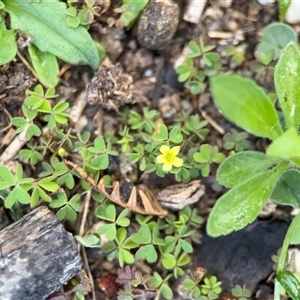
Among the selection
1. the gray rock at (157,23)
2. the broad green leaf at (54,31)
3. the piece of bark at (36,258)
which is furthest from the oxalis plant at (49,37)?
the piece of bark at (36,258)

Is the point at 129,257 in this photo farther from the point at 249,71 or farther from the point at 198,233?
the point at 249,71

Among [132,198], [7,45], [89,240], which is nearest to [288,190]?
[132,198]

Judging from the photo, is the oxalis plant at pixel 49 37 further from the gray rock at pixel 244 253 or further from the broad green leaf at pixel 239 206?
the gray rock at pixel 244 253

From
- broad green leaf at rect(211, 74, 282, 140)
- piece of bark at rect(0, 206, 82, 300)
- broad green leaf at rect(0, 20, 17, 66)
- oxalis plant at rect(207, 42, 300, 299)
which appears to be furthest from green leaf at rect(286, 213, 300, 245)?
broad green leaf at rect(0, 20, 17, 66)

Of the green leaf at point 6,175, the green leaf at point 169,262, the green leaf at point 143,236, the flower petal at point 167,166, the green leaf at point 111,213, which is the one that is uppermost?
the green leaf at point 6,175

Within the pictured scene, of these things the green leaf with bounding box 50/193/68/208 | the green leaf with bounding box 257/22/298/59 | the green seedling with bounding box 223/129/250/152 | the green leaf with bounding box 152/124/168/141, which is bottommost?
the green seedling with bounding box 223/129/250/152

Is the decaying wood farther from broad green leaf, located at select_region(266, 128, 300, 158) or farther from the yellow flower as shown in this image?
broad green leaf, located at select_region(266, 128, 300, 158)
